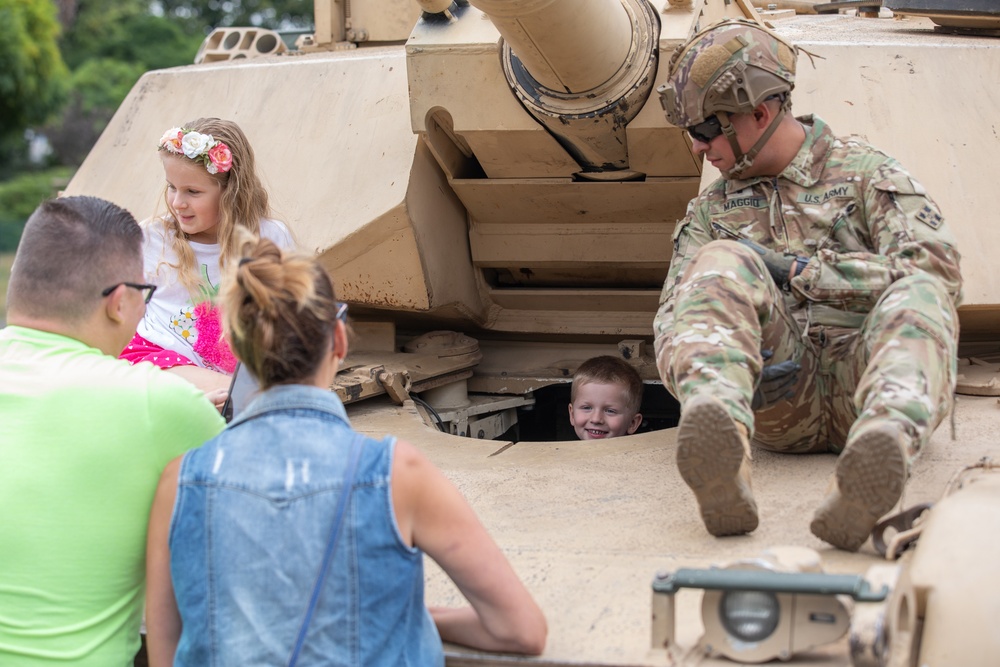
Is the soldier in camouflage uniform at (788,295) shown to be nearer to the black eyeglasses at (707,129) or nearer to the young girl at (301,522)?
the black eyeglasses at (707,129)

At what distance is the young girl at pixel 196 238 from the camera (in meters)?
3.88

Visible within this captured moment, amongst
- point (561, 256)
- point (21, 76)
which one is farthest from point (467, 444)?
point (21, 76)

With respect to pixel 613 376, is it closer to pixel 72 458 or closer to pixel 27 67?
pixel 72 458

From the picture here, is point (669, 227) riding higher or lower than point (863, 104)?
lower

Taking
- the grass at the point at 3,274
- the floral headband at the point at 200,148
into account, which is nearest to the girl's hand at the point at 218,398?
the floral headband at the point at 200,148

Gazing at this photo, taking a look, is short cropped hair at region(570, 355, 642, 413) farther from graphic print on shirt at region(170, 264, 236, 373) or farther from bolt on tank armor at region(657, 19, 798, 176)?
graphic print on shirt at region(170, 264, 236, 373)

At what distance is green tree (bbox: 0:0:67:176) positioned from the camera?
21.3 m

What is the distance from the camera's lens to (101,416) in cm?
258

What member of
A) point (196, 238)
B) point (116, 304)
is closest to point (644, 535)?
point (116, 304)

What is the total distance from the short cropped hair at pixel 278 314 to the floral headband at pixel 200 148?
1.48m

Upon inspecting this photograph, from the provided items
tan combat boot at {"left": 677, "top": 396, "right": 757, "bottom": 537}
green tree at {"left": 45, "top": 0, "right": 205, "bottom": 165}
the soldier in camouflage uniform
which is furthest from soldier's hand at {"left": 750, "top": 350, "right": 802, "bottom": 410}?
green tree at {"left": 45, "top": 0, "right": 205, "bottom": 165}

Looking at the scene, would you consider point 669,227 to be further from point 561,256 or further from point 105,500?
point 105,500

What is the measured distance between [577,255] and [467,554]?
2.65 meters

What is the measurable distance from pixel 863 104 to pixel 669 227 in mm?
793
